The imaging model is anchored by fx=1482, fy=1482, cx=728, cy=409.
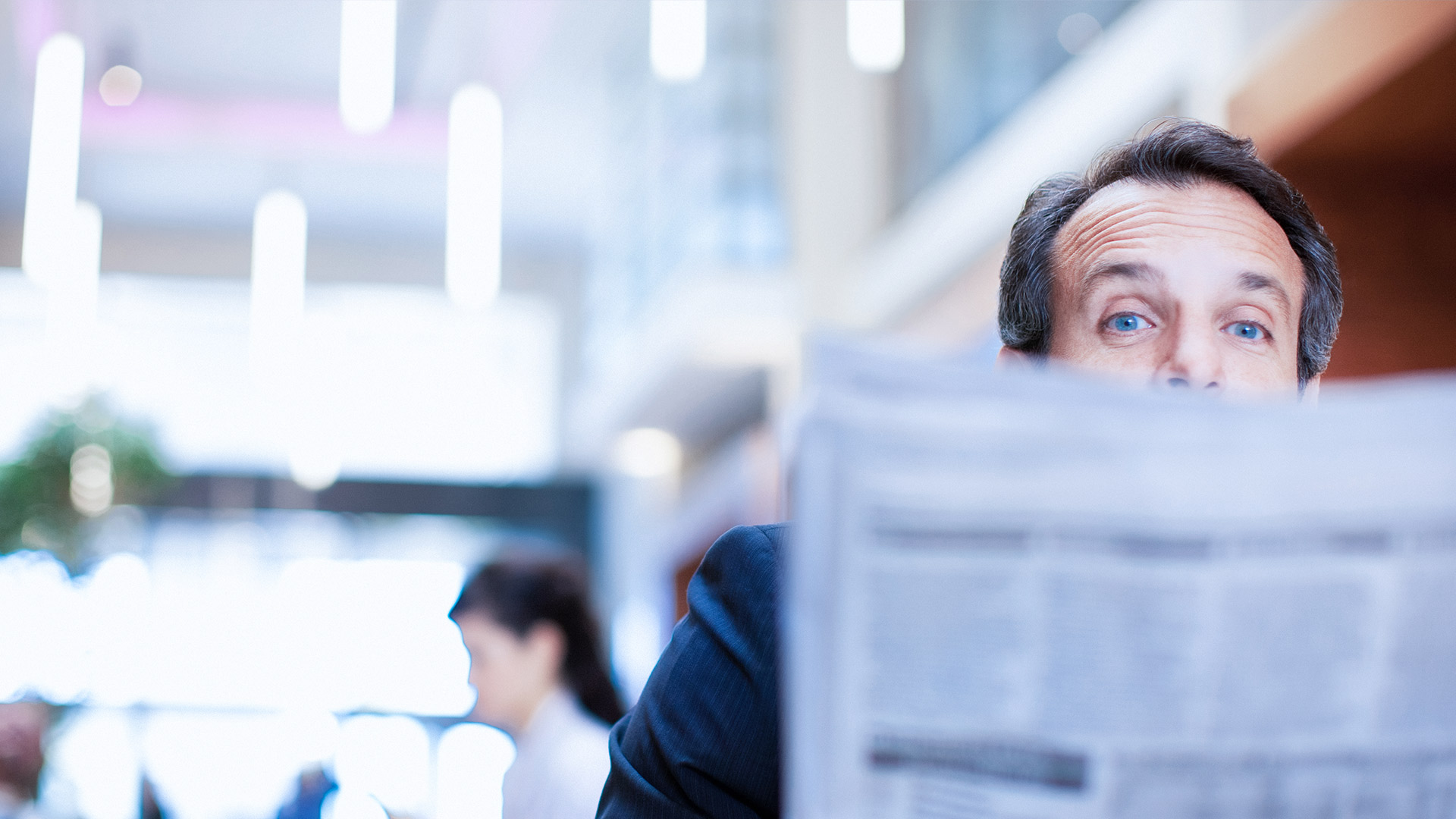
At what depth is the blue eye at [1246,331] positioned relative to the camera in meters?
1.04

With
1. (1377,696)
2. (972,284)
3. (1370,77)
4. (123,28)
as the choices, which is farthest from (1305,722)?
(123,28)

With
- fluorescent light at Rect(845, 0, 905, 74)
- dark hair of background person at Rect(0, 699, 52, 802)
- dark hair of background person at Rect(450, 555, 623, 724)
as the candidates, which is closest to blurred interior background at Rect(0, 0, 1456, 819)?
fluorescent light at Rect(845, 0, 905, 74)

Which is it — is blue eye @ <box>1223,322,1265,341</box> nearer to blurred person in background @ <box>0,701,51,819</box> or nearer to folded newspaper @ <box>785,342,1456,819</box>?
folded newspaper @ <box>785,342,1456,819</box>

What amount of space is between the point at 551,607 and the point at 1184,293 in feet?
5.73

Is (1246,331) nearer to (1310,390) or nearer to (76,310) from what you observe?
(1310,390)

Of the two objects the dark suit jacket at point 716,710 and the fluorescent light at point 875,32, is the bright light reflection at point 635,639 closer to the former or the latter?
the fluorescent light at point 875,32

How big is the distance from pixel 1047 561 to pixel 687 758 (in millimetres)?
268

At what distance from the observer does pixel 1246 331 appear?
A: 1052 mm

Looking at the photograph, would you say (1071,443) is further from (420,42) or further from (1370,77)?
(420,42)

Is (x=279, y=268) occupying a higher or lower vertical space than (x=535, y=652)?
higher

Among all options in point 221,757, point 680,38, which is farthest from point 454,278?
point 221,757

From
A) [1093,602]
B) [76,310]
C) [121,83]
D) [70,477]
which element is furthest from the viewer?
[76,310]

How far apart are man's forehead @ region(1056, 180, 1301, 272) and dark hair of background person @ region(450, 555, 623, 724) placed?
155 centimetres

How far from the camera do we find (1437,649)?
62 centimetres
